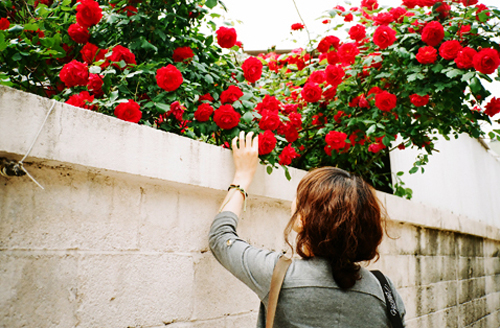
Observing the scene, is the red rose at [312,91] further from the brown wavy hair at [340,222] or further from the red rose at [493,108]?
the red rose at [493,108]

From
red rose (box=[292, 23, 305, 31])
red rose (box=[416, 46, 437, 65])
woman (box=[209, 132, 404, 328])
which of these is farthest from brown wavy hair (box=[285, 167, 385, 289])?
red rose (box=[292, 23, 305, 31])

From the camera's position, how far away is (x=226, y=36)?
1.99 m

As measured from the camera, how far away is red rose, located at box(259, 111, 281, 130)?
73.0 inches

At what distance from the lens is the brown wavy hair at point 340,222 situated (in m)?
1.23

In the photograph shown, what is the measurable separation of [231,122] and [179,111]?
0.27 m

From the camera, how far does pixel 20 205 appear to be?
1.17m

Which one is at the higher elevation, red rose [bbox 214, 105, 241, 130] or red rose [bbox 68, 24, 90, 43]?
red rose [bbox 68, 24, 90, 43]

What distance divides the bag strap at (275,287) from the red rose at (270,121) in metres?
0.81

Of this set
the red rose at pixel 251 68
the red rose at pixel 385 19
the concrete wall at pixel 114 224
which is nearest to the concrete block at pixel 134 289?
the concrete wall at pixel 114 224

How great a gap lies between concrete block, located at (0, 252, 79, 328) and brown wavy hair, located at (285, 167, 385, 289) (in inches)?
30.0

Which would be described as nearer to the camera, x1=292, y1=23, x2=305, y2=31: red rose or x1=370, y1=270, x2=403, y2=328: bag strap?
x1=370, y1=270, x2=403, y2=328: bag strap

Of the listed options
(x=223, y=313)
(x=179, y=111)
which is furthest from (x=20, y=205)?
(x=223, y=313)

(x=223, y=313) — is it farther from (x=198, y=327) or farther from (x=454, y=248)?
(x=454, y=248)

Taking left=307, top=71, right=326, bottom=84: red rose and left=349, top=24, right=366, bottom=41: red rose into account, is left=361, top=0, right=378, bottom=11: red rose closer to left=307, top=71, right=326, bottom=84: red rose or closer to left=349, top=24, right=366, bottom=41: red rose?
left=349, top=24, right=366, bottom=41: red rose
